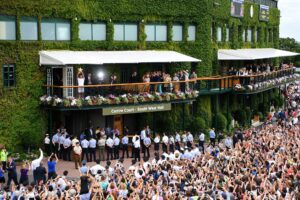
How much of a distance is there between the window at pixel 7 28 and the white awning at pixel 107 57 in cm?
210

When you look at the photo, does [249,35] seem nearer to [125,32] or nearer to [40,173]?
[125,32]

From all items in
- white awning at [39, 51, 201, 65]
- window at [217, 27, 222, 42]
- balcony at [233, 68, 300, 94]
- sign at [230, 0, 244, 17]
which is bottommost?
balcony at [233, 68, 300, 94]

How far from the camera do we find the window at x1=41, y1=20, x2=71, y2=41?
3481cm

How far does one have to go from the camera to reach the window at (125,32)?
39.1m

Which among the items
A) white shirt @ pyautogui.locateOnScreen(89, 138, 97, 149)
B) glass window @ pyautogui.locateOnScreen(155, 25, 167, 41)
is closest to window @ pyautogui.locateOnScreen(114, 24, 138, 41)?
glass window @ pyautogui.locateOnScreen(155, 25, 167, 41)

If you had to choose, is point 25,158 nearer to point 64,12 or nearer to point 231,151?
point 64,12

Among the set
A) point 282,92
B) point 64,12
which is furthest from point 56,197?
point 282,92

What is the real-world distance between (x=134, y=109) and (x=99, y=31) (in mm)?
6373

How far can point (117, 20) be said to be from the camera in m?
38.9

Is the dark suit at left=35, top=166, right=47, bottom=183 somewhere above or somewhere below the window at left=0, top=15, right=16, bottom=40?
below

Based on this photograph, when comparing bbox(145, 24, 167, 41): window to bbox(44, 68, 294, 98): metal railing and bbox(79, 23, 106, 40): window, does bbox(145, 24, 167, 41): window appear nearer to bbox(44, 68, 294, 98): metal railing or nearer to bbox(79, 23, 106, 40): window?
bbox(79, 23, 106, 40): window

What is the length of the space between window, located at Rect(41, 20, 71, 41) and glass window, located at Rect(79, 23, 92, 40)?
3.28 feet

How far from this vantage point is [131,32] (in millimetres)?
40031

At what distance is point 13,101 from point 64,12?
6.72 meters
